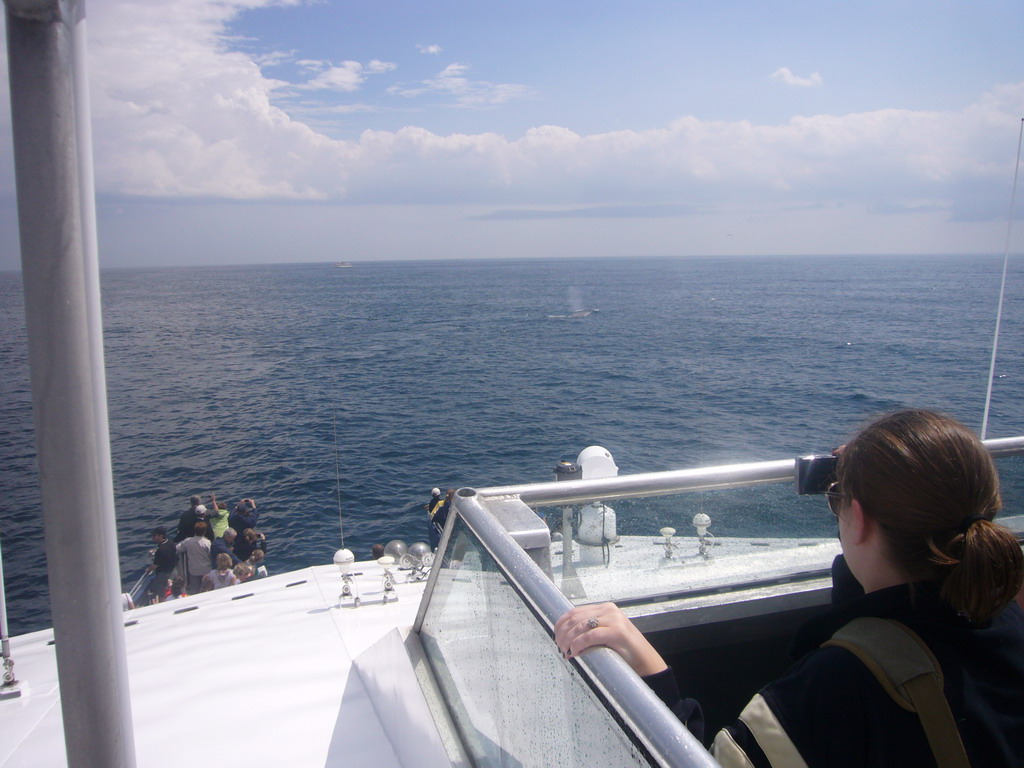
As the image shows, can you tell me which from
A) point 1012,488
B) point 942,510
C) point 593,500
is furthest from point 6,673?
point 1012,488

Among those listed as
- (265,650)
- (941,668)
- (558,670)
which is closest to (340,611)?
(265,650)

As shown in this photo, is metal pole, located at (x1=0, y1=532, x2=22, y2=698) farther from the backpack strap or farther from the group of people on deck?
the group of people on deck

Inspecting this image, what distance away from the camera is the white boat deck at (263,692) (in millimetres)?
2795

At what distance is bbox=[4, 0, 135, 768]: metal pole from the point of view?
1118 millimetres

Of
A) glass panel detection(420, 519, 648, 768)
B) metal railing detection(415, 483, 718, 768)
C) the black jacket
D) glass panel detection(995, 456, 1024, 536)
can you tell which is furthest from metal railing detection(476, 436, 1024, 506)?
the black jacket

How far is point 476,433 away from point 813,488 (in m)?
35.0

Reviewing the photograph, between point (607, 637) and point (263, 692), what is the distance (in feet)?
8.51

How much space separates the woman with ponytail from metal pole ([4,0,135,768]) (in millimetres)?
819

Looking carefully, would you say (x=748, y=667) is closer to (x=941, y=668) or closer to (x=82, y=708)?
(x=941, y=668)

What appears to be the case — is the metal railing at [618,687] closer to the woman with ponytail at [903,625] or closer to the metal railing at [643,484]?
the woman with ponytail at [903,625]

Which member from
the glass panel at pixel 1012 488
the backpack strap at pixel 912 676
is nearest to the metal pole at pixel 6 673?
the backpack strap at pixel 912 676

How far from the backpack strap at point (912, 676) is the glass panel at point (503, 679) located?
0.39m

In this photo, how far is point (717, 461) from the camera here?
29.0 metres

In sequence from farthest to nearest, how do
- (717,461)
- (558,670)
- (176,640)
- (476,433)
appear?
(476,433)
(717,461)
(176,640)
(558,670)
